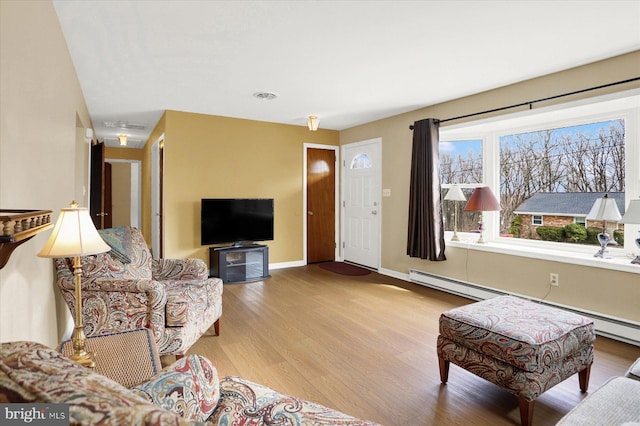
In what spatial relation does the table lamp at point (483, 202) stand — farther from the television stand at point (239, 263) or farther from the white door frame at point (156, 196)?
the white door frame at point (156, 196)

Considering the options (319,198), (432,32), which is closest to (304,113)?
(319,198)

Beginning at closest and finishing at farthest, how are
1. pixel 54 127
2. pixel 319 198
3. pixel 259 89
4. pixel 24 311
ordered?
pixel 24 311
pixel 54 127
pixel 259 89
pixel 319 198

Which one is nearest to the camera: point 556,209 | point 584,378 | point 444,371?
point 584,378

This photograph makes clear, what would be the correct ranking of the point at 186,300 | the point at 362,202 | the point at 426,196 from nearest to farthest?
the point at 186,300, the point at 426,196, the point at 362,202

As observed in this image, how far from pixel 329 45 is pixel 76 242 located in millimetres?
2225

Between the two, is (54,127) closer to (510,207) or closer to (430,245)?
(430,245)

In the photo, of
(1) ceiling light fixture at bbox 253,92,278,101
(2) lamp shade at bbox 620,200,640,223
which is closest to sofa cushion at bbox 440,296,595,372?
(2) lamp shade at bbox 620,200,640,223

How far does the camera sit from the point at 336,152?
247 inches

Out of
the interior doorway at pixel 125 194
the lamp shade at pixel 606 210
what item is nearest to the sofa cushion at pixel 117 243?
the lamp shade at pixel 606 210

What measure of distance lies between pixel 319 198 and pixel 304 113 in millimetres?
1607

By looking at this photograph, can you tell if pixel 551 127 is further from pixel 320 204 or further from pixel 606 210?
pixel 320 204

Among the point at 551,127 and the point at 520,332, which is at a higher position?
the point at 551,127

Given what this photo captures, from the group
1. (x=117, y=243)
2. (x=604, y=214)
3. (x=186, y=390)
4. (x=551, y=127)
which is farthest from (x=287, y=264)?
(x=186, y=390)

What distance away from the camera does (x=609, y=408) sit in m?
1.24
